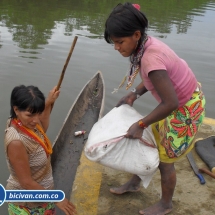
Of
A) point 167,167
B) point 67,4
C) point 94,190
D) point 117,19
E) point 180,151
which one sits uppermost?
point 117,19

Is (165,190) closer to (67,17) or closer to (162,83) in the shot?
(162,83)

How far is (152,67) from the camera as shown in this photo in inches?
74.4

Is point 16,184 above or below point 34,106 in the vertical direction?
below

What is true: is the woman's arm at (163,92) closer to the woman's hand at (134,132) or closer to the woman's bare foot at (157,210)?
the woman's hand at (134,132)

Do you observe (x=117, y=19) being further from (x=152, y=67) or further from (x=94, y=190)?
(x=94, y=190)

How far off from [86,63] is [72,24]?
4153 mm

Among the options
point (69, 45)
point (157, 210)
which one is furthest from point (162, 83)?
point (69, 45)

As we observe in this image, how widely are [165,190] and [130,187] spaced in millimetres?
453

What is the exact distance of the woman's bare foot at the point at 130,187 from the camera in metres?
2.82

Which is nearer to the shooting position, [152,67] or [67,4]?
[152,67]

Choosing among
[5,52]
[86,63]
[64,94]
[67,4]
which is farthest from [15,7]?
[64,94]

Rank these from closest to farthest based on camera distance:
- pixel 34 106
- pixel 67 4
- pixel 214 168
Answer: pixel 34 106
pixel 214 168
pixel 67 4

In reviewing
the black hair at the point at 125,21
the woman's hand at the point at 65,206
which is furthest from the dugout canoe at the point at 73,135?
the black hair at the point at 125,21

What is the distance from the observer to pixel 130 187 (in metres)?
2.85
